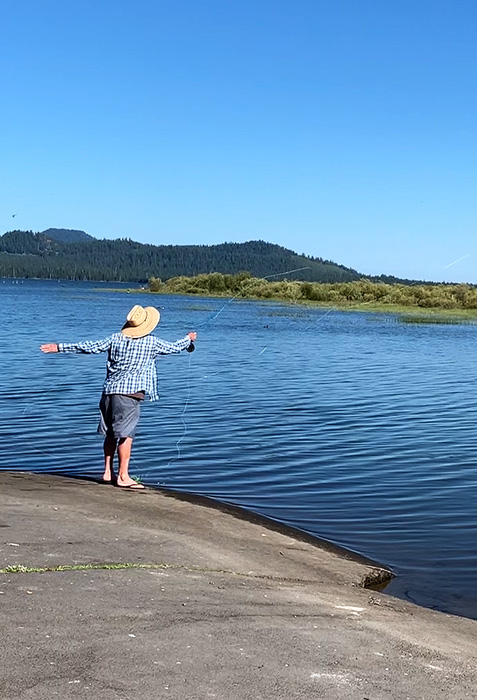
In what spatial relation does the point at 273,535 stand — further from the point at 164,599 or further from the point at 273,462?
the point at 273,462

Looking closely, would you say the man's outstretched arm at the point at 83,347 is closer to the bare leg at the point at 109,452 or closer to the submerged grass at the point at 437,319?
the bare leg at the point at 109,452

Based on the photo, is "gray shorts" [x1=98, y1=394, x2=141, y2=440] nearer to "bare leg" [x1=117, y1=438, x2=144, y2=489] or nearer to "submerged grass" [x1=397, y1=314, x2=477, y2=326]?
"bare leg" [x1=117, y1=438, x2=144, y2=489]

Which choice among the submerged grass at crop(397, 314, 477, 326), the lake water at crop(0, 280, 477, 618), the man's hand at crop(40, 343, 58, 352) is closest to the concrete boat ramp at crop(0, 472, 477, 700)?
the lake water at crop(0, 280, 477, 618)

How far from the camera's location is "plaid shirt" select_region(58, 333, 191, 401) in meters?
9.34

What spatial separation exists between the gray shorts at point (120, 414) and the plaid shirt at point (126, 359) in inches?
3.3

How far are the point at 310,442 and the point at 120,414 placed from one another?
18.5 ft

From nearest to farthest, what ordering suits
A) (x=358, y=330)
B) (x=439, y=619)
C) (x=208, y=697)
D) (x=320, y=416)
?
(x=208, y=697), (x=439, y=619), (x=320, y=416), (x=358, y=330)

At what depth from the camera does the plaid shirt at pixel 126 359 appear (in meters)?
9.34

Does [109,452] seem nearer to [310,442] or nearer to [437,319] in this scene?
[310,442]

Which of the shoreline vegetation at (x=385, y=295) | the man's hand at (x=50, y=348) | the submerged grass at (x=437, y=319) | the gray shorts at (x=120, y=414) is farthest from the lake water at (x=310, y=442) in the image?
the shoreline vegetation at (x=385, y=295)

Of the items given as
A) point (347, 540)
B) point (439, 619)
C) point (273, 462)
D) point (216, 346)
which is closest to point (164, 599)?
point (439, 619)

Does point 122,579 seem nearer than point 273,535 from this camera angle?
Yes

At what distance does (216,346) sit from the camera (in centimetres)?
3475

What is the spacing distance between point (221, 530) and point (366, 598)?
1804mm
